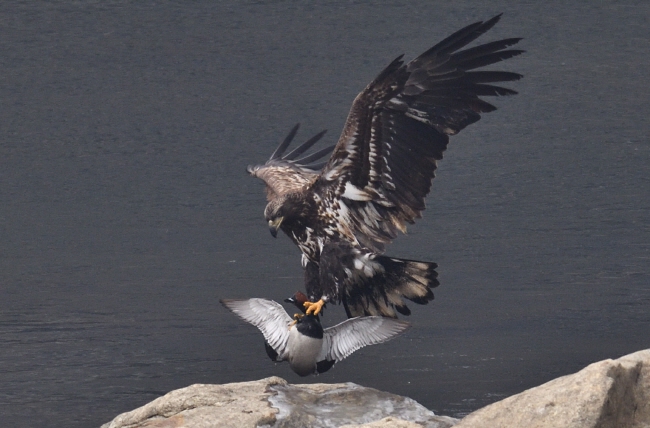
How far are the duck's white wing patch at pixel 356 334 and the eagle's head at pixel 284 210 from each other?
876 millimetres

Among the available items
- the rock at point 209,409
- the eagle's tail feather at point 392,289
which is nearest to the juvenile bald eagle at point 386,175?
the eagle's tail feather at point 392,289

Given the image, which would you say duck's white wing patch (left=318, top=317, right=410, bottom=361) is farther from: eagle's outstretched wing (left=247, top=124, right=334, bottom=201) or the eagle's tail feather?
eagle's outstretched wing (left=247, top=124, right=334, bottom=201)

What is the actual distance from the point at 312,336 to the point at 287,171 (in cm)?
233

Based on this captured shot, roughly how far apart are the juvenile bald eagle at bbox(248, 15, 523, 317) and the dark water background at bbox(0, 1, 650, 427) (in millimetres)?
644

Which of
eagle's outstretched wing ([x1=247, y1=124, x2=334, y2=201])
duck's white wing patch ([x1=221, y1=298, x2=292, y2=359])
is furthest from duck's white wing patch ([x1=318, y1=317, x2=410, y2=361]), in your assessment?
eagle's outstretched wing ([x1=247, y1=124, x2=334, y2=201])

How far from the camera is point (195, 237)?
10797 mm

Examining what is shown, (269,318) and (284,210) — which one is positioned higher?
(284,210)

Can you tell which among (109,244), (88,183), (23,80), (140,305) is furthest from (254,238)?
(23,80)

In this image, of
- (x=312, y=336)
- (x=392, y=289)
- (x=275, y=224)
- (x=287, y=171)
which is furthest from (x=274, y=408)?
(x=287, y=171)

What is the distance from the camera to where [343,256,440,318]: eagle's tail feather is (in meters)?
6.90

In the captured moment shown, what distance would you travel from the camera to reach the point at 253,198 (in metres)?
12.0

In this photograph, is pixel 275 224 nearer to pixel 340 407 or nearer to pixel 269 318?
pixel 269 318

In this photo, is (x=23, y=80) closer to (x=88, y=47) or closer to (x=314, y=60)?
(x=88, y=47)

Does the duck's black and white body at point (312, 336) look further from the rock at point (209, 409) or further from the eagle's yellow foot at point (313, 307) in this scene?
the rock at point (209, 409)
